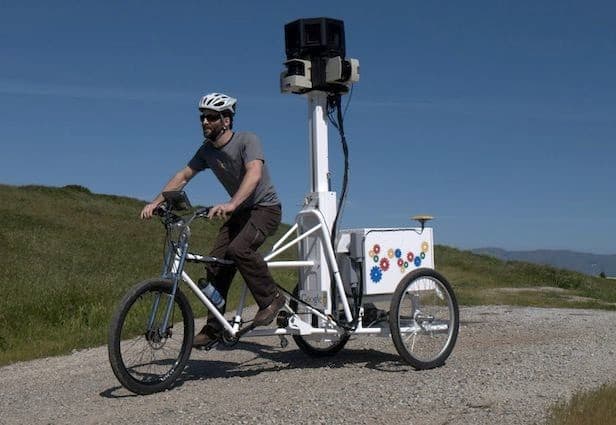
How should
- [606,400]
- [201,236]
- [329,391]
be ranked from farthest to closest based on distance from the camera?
[201,236], [329,391], [606,400]

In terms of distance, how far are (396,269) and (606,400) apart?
2.96 meters

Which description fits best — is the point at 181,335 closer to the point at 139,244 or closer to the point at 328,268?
the point at 328,268

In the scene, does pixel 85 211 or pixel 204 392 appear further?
pixel 85 211

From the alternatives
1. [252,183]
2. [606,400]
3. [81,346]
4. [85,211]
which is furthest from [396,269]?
[85,211]

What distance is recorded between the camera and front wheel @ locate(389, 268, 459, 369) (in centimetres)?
798

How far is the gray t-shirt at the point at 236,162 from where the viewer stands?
24.7 feet

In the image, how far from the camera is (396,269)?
8.26m

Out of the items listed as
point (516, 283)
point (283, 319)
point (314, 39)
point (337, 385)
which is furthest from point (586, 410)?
point (516, 283)

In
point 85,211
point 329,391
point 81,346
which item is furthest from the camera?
point 85,211

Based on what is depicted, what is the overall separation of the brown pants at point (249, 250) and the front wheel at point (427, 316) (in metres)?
1.25

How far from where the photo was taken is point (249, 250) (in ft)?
24.3

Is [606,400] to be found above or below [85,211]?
below

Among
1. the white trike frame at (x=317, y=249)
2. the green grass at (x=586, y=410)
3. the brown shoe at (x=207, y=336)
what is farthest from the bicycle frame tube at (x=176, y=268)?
the green grass at (x=586, y=410)

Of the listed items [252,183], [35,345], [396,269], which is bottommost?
[35,345]
